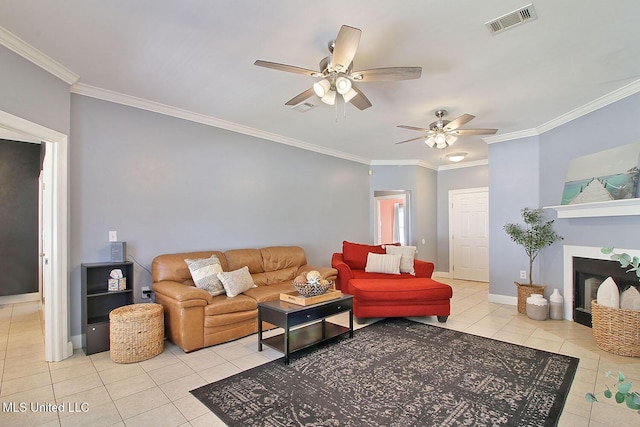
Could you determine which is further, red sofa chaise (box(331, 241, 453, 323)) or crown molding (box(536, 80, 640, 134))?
red sofa chaise (box(331, 241, 453, 323))

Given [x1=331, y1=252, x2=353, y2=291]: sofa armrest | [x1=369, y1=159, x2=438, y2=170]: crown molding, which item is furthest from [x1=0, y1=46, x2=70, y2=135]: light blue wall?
[x1=369, y1=159, x2=438, y2=170]: crown molding

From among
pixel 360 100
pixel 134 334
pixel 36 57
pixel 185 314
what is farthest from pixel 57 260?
pixel 360 100

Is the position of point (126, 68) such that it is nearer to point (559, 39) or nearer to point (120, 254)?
point (120, 254)

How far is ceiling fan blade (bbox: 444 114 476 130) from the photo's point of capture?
3.42m

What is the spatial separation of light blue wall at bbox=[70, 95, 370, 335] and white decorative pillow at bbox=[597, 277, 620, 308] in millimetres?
3790

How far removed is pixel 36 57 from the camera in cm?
271

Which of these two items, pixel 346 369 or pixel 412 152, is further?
pixel 412 152

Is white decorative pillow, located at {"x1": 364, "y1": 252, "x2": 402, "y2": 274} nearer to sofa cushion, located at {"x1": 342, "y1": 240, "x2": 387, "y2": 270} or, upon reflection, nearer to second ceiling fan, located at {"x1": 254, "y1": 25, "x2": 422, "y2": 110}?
sofa cushion, located at {"x1": 342, "y1": 240, "x2": 387, "y2": 270}

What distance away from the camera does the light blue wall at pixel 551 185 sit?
3.45 m

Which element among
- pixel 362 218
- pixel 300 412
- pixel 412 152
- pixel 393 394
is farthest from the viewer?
pixel 362 218

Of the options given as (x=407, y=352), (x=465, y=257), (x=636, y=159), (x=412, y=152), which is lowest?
(x=407, y=352)

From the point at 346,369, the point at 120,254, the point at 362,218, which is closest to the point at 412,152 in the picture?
the point at 362,218

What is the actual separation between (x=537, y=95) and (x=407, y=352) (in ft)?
10.1

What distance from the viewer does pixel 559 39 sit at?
8.02 ft
